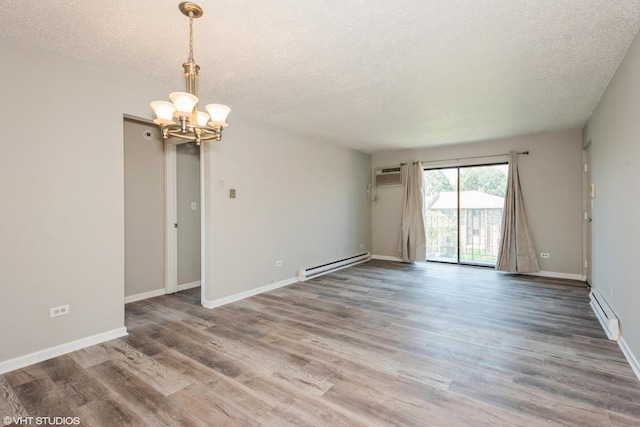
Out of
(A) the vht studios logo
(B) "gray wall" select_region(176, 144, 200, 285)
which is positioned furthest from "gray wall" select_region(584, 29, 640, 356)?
(B) "gray wall" select_region(176, 144, 200, 285)

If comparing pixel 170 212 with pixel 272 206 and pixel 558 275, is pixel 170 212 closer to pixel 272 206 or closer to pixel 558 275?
pixel 272 206

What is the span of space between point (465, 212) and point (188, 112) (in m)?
5.92

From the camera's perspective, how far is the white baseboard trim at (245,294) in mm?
3943

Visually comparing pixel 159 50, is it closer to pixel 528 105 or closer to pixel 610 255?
pixel 528 105

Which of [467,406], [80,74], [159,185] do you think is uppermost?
[80,74]

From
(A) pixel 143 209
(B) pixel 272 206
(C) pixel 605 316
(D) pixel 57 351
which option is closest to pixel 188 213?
(A) pixel 143 209

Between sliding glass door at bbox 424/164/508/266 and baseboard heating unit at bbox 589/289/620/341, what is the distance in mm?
2487

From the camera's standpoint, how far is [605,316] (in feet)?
10.2

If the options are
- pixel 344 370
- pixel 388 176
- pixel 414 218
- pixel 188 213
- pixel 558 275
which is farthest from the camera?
pixel 388 176

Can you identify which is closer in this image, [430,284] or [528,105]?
[528,105]

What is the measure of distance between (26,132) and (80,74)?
70 centimetres

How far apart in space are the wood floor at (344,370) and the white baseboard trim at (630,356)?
0.06 m

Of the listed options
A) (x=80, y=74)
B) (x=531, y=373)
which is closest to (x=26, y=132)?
(x=80, y=74)

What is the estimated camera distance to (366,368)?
2432mm
